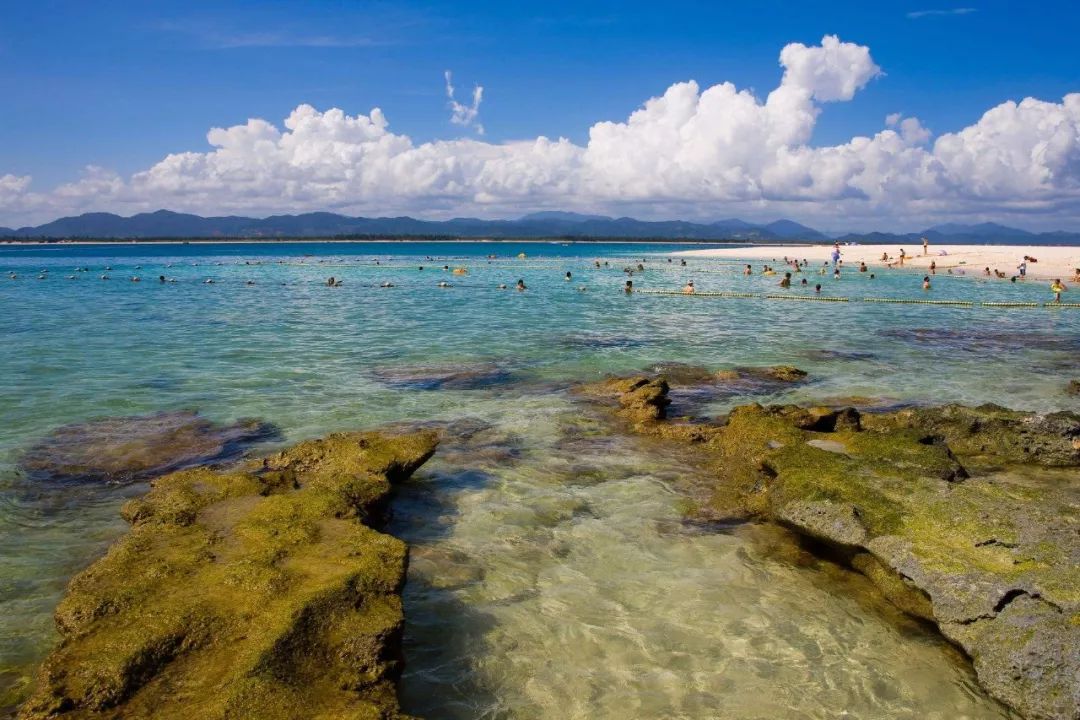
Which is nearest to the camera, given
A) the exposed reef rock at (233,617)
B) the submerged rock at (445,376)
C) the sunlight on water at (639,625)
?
the exposed reef rock at (233,617)

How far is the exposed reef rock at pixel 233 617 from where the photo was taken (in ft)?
17.5

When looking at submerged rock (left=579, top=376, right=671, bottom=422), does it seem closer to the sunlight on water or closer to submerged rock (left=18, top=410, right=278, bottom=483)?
the sunlight on water

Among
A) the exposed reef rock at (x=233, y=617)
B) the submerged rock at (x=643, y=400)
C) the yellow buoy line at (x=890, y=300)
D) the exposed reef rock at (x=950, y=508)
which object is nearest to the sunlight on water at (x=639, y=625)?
the exposed reef rock at (x=950, y=508)

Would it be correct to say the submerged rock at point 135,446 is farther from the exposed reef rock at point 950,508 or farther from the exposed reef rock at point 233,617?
the exposed reef rock at point 950,508

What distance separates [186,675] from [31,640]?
115 inches

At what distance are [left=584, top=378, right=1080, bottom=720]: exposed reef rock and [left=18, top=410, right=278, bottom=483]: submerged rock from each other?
9193 mm

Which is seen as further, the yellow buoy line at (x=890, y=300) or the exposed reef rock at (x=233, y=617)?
the yellow buoy line at (x=890, y=300)

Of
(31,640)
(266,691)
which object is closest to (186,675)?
(266,691)

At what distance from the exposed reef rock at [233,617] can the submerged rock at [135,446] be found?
440 cm

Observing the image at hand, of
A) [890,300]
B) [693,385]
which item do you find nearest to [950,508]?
[693,385]

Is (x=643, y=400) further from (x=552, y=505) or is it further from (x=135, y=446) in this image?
(x=135, y=446)

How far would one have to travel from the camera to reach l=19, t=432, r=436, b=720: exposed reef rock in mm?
5332

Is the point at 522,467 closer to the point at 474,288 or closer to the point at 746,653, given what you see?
the point at 746,653

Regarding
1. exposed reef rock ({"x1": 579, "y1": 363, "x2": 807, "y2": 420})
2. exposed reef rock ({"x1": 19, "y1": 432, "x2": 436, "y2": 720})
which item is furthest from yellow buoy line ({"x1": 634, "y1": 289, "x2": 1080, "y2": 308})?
exposed reef rock ({"x1": 19, "y1": 432, "x2": 436, "y2": 720})
